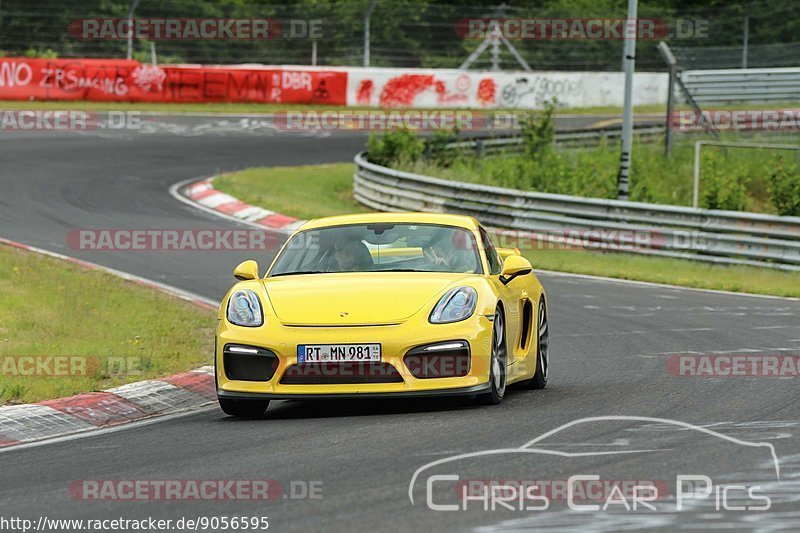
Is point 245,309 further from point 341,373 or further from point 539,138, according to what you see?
point 539,138

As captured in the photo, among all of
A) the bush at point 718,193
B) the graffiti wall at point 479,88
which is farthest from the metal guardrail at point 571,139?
the bush at point 718,193

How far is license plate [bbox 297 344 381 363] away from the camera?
8258mm

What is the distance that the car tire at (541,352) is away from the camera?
9914mm

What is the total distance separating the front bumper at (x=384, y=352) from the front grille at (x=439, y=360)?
0.02 meters

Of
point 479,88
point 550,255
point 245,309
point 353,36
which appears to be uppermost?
point 353,36

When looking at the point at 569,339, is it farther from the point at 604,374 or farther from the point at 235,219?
the point at 235,219

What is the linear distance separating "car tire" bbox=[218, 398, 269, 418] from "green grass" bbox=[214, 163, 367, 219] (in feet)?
49.6

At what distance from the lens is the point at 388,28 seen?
4006 centimetres

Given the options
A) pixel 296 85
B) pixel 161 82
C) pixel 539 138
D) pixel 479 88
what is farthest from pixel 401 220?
pixel 479 88

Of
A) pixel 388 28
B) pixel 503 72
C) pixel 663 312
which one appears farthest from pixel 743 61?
pixel 663 312

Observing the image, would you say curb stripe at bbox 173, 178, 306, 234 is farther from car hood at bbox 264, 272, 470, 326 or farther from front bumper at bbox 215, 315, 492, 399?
front bumper at bbox 215, 315, 492, 399

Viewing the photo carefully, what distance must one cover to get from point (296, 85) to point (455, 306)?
108 feet

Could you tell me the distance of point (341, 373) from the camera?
829 cm

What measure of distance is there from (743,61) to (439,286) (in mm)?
32809
